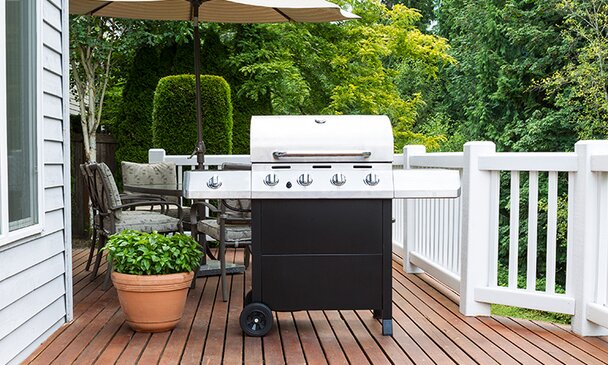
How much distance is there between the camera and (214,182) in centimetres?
371

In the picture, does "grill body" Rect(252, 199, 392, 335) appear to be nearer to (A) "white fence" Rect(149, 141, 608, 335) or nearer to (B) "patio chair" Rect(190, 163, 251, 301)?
(A) "white fence" Rect(149, 141, 608, 335)

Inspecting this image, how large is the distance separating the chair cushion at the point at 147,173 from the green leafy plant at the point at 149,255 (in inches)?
81.5

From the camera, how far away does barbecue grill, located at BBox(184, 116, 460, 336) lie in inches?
146

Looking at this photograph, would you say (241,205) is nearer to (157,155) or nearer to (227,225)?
(227,225)

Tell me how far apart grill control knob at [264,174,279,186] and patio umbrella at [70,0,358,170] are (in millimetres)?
1724

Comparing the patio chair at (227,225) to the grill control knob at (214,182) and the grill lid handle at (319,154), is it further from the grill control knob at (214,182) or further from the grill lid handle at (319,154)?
the grill lid handle at (319,154)

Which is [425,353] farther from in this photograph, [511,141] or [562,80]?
[511,141]

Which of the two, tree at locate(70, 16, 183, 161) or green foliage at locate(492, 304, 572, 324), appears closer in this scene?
tree at locate(70, 16, 183, 161)

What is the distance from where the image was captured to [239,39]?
33.3ft

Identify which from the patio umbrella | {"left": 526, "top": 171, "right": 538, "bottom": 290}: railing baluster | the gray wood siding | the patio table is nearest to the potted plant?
the gray wood siding

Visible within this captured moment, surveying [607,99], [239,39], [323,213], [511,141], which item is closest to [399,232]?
[323,213]

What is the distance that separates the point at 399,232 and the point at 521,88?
10.7 metres

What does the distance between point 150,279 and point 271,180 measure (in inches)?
32.6

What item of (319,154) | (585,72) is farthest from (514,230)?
(585,72)
